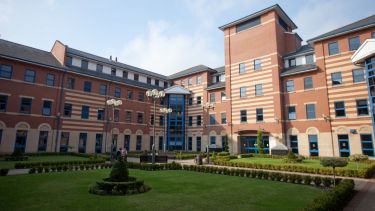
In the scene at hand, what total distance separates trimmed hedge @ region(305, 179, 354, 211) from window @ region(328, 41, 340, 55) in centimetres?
2178

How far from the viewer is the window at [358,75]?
80.7ft

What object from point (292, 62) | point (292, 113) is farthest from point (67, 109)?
point (292, 62)

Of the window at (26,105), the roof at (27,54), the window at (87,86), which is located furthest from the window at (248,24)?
the window at (26,105)

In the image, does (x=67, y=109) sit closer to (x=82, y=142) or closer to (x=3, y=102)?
(x=82, y=142)

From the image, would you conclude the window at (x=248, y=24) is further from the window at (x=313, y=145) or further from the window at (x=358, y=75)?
the window at (x=313, y=145)

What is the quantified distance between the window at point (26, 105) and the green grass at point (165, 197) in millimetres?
18092

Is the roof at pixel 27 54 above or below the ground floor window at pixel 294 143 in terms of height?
above

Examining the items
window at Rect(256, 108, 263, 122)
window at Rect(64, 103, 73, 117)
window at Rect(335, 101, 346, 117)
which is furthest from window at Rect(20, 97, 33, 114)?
window at Rect(335, 101, 346, 117)

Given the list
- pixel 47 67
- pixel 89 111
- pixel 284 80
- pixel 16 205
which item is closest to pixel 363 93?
pixel 284 80

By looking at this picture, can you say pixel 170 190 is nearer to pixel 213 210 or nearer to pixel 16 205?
pixel 213 210

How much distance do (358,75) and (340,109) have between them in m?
4.08

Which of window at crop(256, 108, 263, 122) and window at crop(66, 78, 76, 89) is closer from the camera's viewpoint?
window at crop(66, 78, 76, 89)

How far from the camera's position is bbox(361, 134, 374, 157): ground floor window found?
23406mm

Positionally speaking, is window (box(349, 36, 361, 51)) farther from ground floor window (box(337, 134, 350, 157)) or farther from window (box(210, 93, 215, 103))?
window (box(210, 93, 215, 103))
